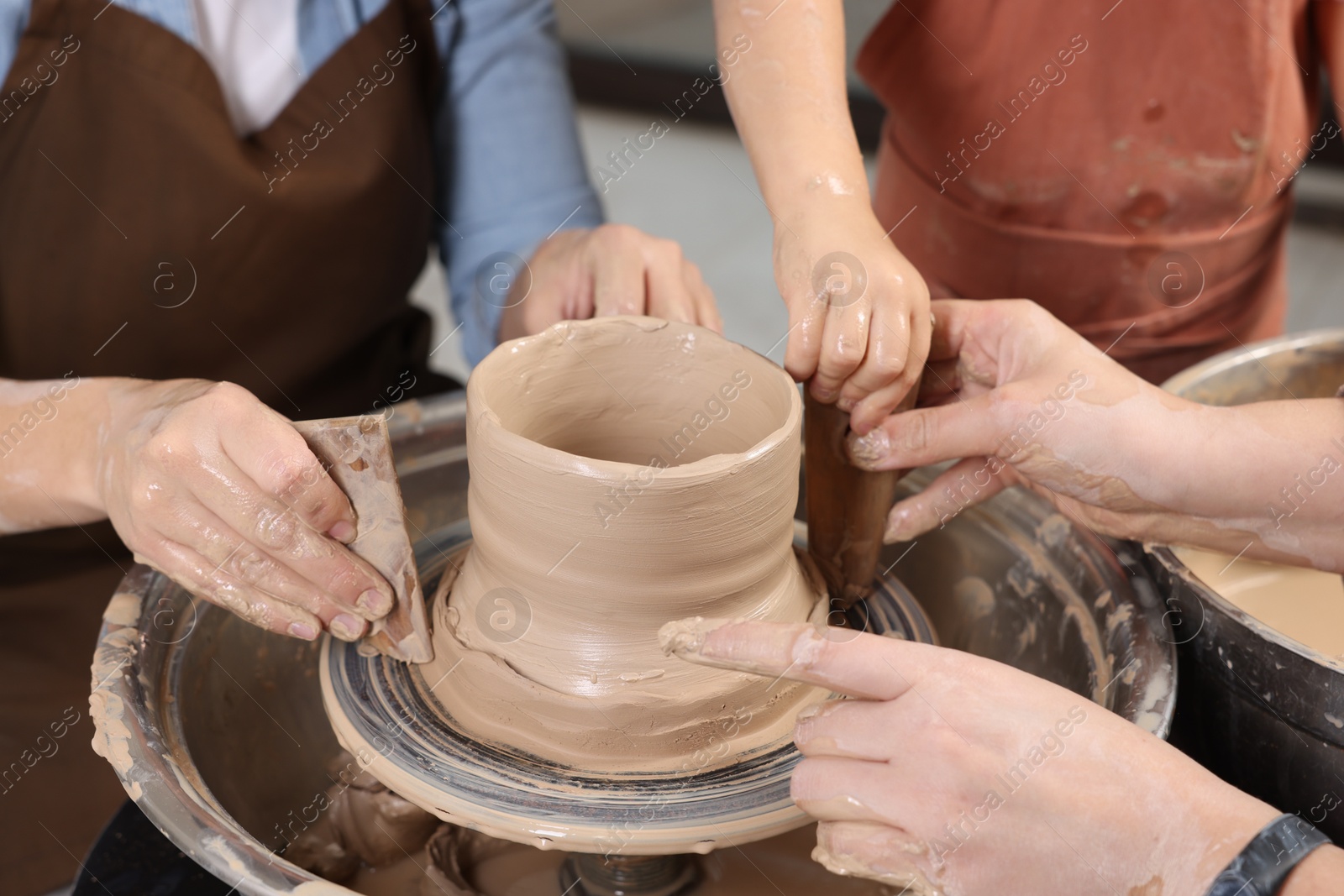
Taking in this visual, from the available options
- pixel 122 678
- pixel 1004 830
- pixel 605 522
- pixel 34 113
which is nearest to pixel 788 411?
pixel 605 522

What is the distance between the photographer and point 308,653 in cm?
143

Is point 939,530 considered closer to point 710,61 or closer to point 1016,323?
point 1016,323

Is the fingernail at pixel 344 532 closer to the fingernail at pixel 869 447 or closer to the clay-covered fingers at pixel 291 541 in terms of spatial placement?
the clay-covered fingers at pixel 291 541

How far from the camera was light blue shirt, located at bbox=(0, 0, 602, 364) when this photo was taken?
5.99 feet

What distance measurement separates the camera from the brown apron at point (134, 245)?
4.52ft

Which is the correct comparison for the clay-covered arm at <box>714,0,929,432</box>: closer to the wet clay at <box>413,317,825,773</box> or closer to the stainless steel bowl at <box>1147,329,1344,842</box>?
the wet clay at <box>413,317,825,773</box>

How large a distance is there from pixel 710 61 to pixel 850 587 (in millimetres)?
4983

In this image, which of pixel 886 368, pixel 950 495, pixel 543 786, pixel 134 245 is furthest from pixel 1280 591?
pixel 134 245

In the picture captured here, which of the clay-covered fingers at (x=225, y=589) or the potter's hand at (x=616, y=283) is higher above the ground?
the clay-covered fingers at (x=225, y=589)

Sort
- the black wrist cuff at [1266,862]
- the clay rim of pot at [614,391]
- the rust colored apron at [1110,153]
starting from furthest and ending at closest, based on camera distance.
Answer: the rust colored apron at [1110,153], the clay rim of pot at [614,391], the black wrist cuff at [1266,862]

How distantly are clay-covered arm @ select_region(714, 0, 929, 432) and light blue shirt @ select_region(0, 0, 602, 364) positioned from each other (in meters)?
0.45

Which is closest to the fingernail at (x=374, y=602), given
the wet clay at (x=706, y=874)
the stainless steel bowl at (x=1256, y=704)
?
the wet clay at (x=706, y=874)

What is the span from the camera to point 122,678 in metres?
1.15

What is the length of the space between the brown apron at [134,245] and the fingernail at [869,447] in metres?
0.84
